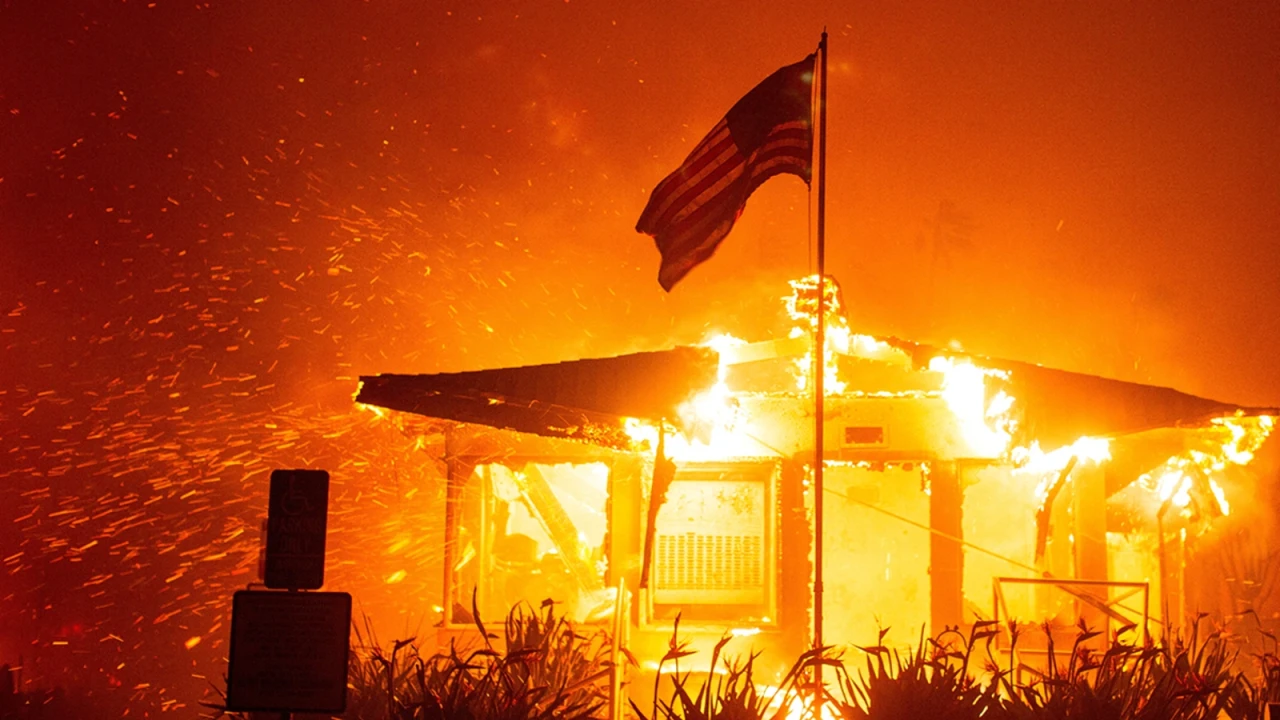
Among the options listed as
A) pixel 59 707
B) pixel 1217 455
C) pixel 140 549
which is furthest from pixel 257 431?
pixel 1217 455

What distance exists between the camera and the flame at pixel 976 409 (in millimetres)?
12039

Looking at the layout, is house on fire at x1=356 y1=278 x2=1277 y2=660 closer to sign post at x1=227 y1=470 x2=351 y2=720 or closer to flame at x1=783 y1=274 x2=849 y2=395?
flame at x1=783 y1=274 x2=849 y2=395

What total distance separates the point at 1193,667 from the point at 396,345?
2171cm

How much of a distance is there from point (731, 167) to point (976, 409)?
397 centimetres

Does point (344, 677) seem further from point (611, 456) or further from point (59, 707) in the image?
point (59, 707)

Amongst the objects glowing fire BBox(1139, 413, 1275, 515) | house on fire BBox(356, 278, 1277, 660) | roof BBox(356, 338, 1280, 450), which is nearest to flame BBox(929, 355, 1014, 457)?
house on fire BBox(356, 278, 1277, 660)

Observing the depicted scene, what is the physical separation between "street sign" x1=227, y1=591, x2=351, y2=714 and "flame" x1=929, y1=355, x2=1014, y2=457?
6966mm

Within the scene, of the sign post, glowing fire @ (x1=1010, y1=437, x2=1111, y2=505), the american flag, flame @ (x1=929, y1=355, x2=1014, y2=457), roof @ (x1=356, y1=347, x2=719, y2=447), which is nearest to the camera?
the sign post

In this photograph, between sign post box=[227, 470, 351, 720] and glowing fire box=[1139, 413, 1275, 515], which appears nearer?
sign post box=[227, 470, 351, 720]

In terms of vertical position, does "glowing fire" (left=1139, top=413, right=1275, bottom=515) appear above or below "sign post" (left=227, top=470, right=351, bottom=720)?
above

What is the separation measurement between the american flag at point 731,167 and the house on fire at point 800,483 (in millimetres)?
1047

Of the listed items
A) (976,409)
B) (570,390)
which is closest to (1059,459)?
(976,409)

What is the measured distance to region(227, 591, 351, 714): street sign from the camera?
7160 millimetres

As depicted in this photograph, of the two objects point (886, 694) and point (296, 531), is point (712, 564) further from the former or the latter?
point (296, 531)
